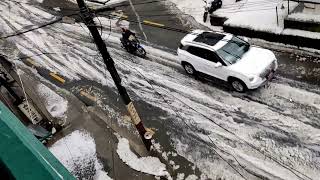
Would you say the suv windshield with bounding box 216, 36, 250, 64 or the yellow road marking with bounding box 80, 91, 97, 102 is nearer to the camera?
the suv windshield with bounding box 216, 36, 250, 64

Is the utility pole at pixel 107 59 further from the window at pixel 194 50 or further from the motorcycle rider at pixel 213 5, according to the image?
the motorcycle rider at pixel 213 5

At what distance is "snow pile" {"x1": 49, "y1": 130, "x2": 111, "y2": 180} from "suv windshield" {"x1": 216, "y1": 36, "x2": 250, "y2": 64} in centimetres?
633

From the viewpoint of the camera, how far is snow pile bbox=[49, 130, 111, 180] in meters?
14.2

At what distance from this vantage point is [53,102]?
717 inches

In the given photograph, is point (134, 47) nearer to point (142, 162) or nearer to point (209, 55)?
point (209, 55)

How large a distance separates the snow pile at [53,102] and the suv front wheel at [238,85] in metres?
7.56

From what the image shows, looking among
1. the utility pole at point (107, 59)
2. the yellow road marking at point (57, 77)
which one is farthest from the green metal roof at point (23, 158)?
the yellow road marking at point (57, 77)

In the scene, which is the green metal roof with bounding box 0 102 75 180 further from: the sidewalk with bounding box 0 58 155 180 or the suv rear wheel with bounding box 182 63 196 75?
the suv rear wheel with bounding box 182 63 196 75

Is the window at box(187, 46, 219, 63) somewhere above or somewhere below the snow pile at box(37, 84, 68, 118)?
above

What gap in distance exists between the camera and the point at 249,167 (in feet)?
42.0

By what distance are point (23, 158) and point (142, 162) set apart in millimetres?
9919

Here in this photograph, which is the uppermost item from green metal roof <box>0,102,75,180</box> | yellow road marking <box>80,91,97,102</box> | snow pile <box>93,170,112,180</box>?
green metal roof <box>0,102,75,180</box>

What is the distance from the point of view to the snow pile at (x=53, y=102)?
57.5ft

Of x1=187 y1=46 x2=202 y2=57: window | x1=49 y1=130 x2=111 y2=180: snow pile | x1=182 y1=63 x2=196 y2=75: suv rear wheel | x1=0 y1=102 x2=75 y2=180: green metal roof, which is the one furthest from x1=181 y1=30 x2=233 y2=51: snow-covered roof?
x1=0 y1=102 x2=75 y2=180: green metal roof
